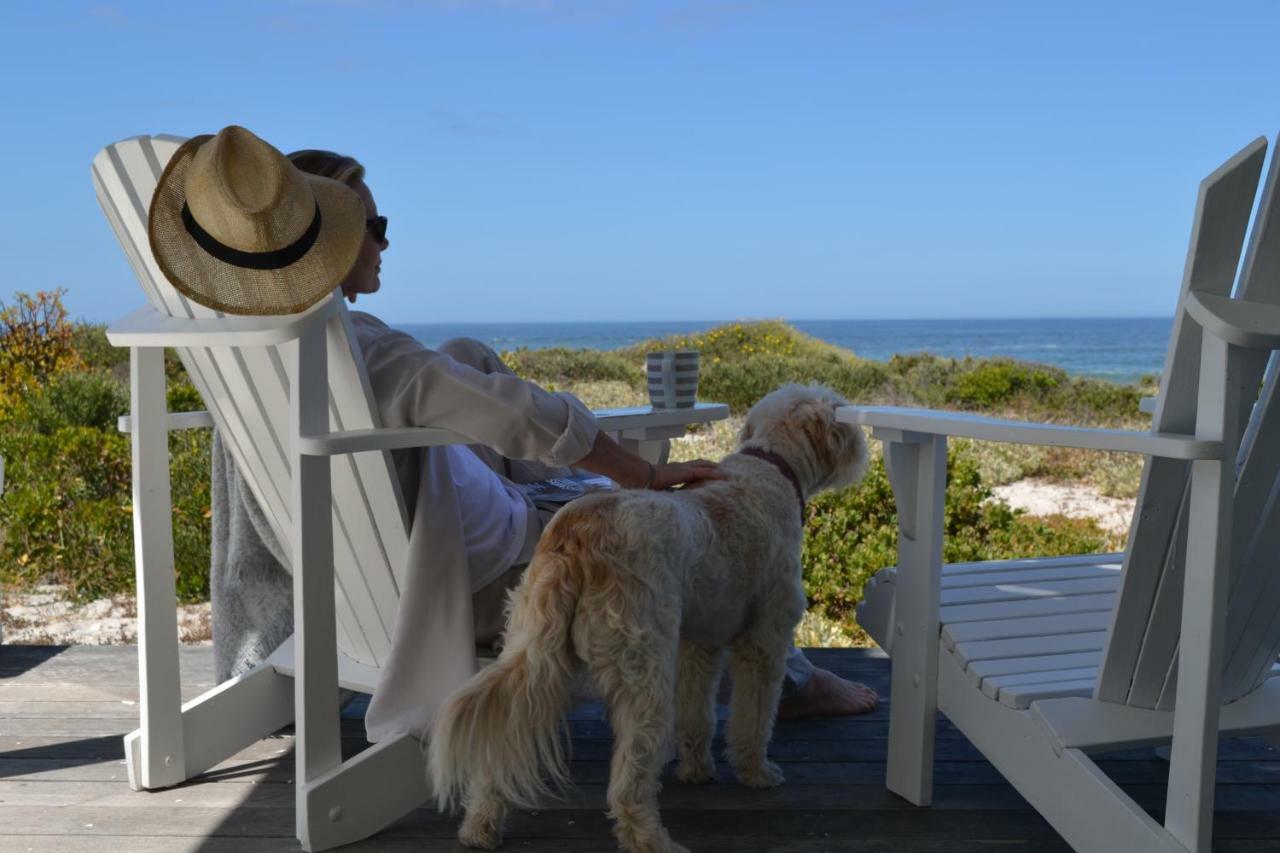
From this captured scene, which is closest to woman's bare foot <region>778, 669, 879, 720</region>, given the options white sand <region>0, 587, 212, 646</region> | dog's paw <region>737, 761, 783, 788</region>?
dog's paw <region>737, 761, 783, 788</region>

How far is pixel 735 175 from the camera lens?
46.8 metres

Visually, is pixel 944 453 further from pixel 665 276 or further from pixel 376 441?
pixel 665 276

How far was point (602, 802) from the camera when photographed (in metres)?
2.39

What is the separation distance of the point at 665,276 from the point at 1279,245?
164ft

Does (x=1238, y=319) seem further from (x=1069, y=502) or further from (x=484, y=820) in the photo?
(x=1069, y=502)

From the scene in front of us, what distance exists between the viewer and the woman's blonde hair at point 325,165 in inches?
89.4

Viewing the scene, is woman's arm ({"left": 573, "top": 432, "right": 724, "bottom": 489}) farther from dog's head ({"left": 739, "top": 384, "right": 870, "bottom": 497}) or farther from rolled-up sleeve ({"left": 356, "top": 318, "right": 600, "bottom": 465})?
dog's head ({"left": 739, "top": 384, "right": 870, "bottom": 497})

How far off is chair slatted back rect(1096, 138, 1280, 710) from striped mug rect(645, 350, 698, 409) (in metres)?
1.39

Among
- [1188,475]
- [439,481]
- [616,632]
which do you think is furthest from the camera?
[439,481]

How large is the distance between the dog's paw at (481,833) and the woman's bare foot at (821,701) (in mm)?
1013

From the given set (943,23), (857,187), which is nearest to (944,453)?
(943,23)

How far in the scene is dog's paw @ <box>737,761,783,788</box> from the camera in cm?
244

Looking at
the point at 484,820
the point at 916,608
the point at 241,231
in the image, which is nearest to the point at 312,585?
the point at 484,820

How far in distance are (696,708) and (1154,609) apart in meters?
1.04
